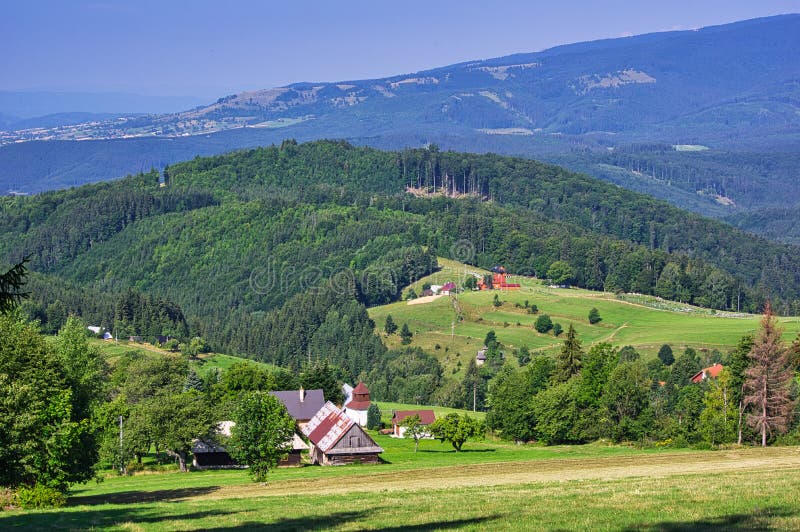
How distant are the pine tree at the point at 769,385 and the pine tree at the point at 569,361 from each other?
25.6 m

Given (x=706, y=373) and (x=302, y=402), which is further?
(x=706, y=373)

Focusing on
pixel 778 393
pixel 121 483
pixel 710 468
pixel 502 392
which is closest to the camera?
pixel 710 468

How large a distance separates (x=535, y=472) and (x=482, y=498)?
16.4m

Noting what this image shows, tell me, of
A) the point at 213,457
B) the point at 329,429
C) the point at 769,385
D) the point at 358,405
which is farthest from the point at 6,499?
the point at 358,405

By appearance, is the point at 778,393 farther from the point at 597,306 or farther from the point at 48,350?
the point at 597,306

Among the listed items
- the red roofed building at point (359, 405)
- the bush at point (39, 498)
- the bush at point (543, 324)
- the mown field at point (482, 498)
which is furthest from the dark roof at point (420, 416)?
the bush at point (543, 324)

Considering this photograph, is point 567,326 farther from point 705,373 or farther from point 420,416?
point 420,416

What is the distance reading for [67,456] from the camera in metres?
52.4

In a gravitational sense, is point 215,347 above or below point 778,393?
below

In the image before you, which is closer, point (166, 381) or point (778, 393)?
point (778, 393)

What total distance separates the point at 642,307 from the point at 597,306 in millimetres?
8732

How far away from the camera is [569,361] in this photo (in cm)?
9781

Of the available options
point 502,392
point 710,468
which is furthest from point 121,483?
point 502,392

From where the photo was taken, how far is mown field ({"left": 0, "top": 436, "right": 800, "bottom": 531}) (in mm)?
32156
